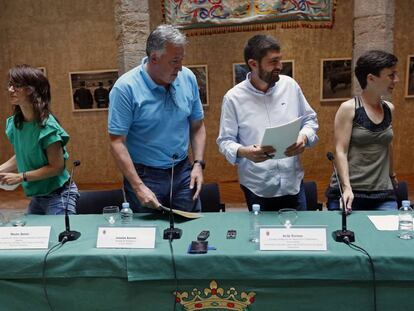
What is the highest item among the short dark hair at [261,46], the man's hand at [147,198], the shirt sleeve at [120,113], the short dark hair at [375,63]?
the short dark hair at [261,46]

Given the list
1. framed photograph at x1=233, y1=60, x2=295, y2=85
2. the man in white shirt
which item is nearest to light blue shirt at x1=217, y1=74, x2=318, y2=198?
the man in white shirt

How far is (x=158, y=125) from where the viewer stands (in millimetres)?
2723

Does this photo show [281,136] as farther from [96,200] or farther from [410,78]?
[410,78]

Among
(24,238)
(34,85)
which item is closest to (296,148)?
(24,238)

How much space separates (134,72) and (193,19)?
12.5 feet

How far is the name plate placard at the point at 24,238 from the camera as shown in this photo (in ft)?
7.12

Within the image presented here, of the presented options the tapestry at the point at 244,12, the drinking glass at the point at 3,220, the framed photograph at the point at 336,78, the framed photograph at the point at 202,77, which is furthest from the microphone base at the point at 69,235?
the framed photograph at the point at 336,78

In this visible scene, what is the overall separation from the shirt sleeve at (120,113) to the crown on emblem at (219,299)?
1.09 meters

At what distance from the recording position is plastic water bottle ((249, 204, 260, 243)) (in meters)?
2.14

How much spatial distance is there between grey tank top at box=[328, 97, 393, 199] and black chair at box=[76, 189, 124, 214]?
183 centimetres

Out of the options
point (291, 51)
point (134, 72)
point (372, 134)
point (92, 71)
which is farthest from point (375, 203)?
point (92, 71)

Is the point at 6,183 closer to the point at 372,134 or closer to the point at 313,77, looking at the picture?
the point at 372,134

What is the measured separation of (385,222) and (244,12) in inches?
178

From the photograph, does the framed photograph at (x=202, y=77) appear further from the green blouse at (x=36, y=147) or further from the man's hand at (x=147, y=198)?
the man's hand at (x=147, y=198)
